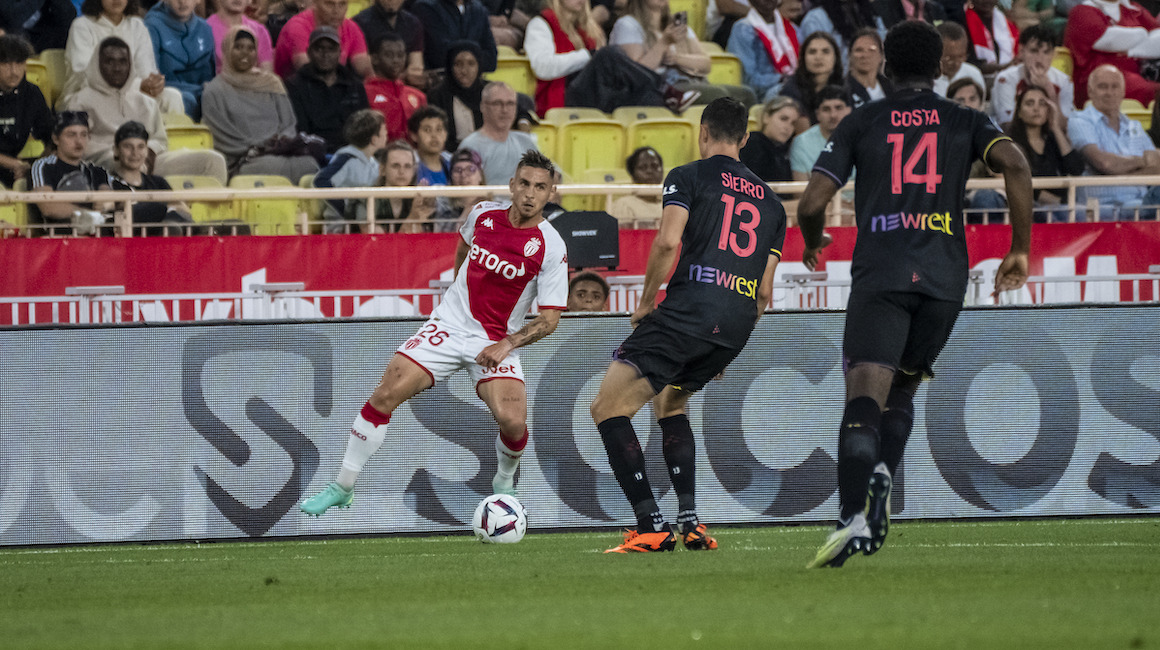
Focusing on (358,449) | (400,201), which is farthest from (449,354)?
(400,201)

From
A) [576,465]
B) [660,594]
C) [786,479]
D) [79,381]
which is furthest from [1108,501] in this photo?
[79,381]

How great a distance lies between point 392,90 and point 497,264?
642 cm

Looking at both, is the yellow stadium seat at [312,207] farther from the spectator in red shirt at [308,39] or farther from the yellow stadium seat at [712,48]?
the yellow stadium seat at [712,48]

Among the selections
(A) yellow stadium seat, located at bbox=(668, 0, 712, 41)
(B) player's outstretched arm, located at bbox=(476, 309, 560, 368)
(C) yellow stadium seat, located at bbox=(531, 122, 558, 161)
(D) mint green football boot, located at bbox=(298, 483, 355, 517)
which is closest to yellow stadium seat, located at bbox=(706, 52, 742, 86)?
(A) yellow stadium seat, located at bbox=(668, 0, 712, 41)

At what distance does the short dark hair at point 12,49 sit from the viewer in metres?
13.0

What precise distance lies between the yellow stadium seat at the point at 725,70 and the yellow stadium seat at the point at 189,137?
226 inches

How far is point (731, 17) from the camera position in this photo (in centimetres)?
1703

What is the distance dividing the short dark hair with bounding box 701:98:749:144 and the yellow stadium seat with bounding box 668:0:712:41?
33.4 ft

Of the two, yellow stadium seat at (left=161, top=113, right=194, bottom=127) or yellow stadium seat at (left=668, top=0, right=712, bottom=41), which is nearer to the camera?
yellow stadium seat at (left=161, top=113, right=194, bottom=127)

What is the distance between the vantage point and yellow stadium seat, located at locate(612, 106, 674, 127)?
1562 centimetres

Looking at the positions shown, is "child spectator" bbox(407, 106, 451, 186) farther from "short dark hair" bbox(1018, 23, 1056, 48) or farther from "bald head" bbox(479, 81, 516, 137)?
"short dark hair" bbox(1018, 23, 1056, 48)

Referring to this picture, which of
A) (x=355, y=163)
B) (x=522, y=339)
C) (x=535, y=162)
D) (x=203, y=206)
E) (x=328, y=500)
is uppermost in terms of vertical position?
(x=355, y=163)

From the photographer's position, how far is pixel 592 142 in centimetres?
1496

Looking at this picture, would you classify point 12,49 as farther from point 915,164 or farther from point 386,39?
point 915,164
